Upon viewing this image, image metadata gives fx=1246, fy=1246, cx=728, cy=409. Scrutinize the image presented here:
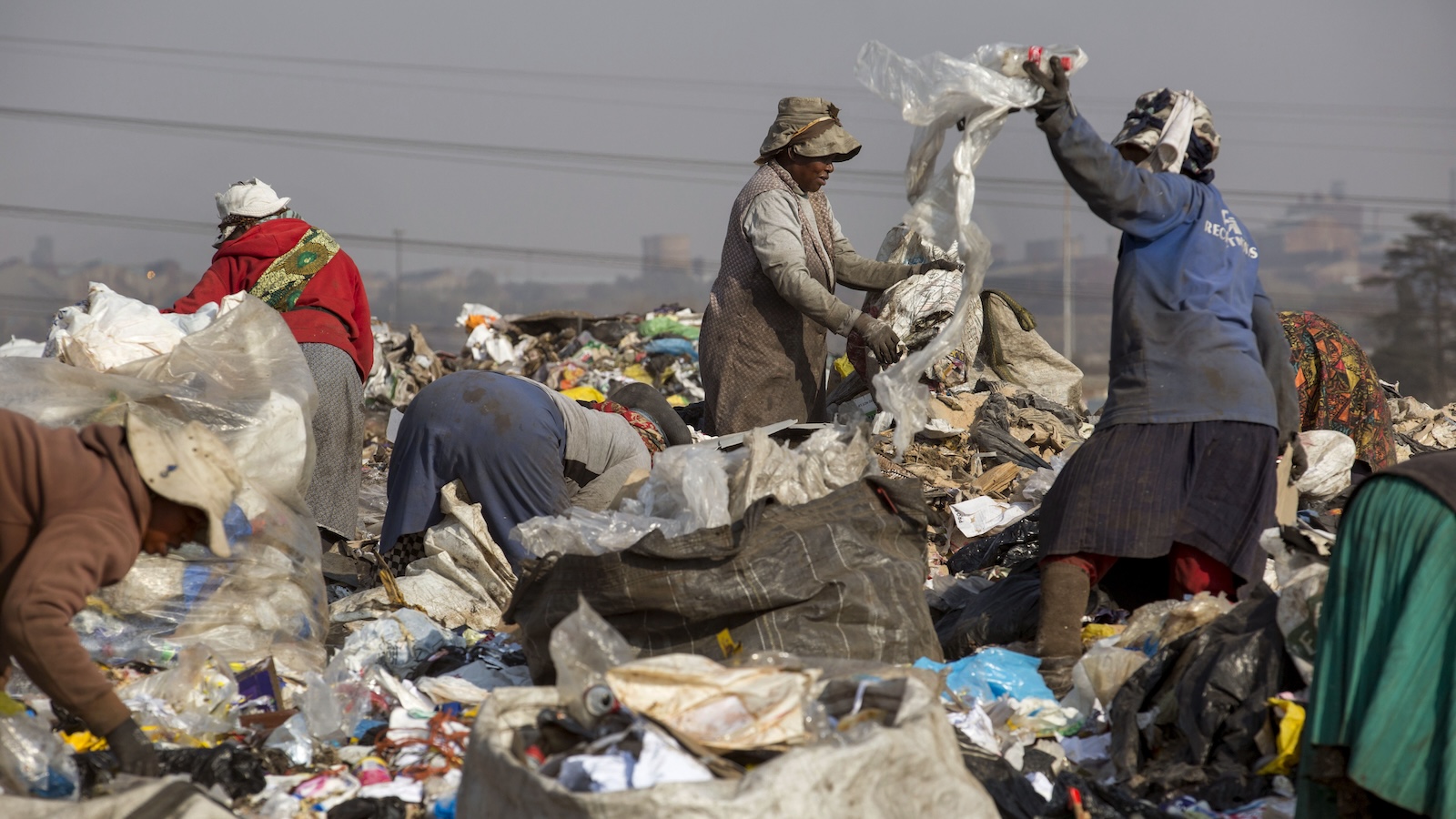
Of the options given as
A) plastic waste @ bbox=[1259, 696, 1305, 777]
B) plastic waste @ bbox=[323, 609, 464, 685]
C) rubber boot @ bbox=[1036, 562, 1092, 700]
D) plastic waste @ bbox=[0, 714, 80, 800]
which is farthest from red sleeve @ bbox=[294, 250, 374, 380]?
plastic waste @ bbox=[1259, 696, 1305, 777]

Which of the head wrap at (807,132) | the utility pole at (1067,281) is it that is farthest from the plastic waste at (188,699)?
the utility pole at (1067,281)

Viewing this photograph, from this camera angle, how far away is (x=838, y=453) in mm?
3676

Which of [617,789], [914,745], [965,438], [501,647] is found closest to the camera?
[617,789]

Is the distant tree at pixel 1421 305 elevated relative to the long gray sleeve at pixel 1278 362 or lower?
lower

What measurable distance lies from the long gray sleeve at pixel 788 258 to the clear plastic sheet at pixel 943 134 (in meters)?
1.03

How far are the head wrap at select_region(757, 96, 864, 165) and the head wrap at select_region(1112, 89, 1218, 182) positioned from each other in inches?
61.5

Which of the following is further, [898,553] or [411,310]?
[411,310]

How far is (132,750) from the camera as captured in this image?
248cm

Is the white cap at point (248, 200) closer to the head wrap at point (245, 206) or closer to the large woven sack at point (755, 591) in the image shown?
the head wrap at point (245, 206)

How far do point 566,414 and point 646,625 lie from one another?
128 centimetres

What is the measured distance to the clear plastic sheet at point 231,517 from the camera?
3586mm

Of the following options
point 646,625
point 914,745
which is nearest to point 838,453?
point 646,625

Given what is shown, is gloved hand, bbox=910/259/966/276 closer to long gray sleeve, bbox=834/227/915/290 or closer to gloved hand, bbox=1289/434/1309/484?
long gray sleeve, bbox=834/227/915/290

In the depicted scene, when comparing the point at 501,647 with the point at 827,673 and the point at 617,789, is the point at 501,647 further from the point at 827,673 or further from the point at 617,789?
the point at 617,789
